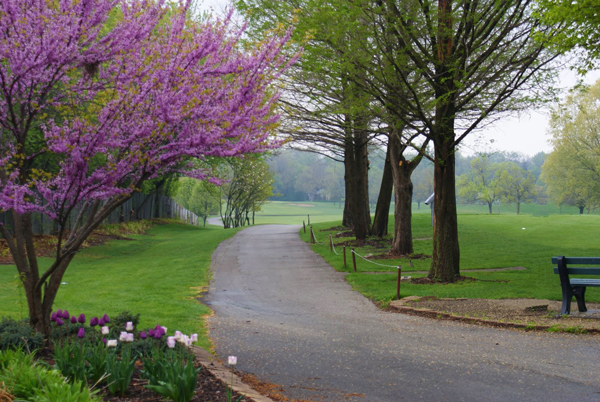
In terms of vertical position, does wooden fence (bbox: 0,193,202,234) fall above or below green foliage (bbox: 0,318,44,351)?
above

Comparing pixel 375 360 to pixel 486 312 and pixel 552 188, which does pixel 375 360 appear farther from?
pixel 552 188

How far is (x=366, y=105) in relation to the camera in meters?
16.1

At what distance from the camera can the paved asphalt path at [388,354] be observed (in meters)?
5.56

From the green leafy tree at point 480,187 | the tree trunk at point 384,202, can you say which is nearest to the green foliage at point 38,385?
the tree trunk at point 384,202

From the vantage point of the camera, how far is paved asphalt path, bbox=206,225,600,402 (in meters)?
5.56

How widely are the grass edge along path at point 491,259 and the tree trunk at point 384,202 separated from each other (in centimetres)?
144

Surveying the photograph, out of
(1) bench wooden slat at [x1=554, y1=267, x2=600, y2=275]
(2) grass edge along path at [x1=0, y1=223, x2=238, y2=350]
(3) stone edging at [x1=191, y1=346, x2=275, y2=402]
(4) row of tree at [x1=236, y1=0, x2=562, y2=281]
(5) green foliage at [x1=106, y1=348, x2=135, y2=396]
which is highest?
(4) row of tree at [x1=236, y1=0, x2=562, y2=281]

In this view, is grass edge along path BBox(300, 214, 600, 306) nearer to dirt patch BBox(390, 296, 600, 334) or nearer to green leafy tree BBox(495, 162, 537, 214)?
dirt patch BBox(390, 296, 600, 334)

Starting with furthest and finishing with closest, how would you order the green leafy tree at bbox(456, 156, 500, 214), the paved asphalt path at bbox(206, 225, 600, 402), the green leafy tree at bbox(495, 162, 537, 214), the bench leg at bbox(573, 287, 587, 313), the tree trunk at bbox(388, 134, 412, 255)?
the green leafy tree at bbox(456, 156, 500, 214)
the green leafy tree at bbox(495, 162, 537, 214)
the tree trunk at bbox(388, 134, 412, 255)
the bench leg at bbox(573, 287, 587, 313)
the paved asphalt path at bbox(206, 225, 600, 402)

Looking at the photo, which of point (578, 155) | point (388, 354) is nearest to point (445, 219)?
point (388, 354)

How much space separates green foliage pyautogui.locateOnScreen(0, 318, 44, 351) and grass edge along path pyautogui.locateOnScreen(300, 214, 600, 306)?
7.41 m

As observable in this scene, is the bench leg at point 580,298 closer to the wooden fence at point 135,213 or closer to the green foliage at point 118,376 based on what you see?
the green foliage at point 118,376

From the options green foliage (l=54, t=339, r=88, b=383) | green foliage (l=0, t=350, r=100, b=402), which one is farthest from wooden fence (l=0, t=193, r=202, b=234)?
green foliage (l=0, t=350, r=100, b=402)

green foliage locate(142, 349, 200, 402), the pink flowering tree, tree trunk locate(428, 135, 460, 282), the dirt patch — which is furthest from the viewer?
tree trunk locate(428, 135, 460, 282)
